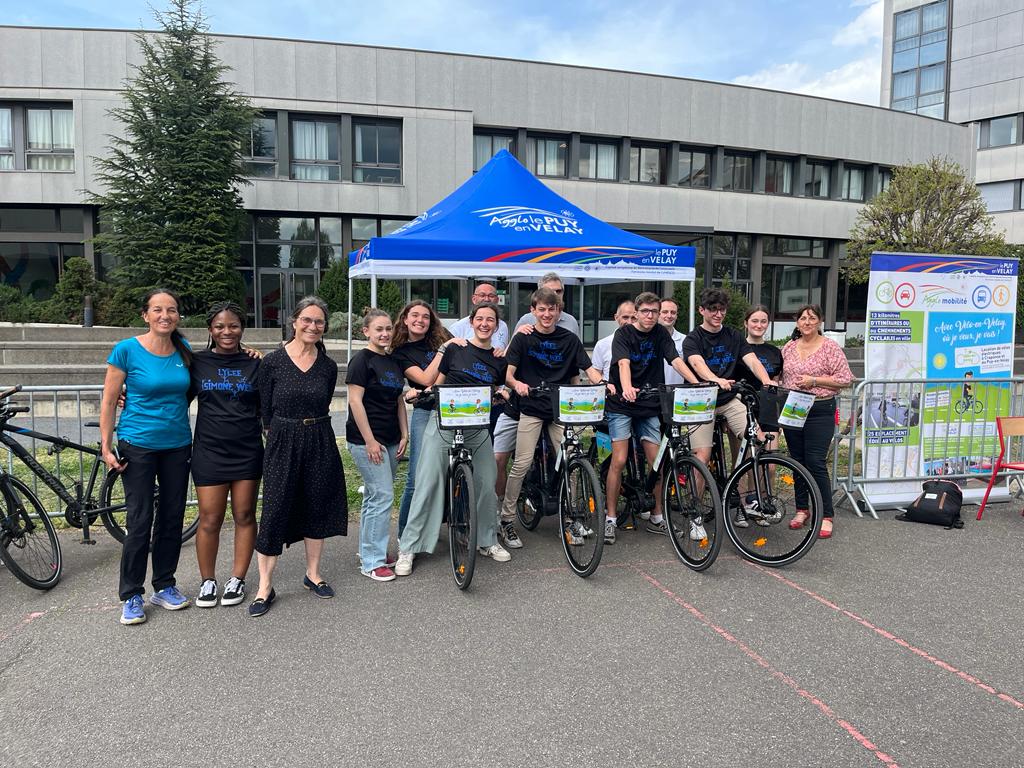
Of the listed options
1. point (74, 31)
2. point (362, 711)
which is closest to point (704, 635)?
point (362, 711)

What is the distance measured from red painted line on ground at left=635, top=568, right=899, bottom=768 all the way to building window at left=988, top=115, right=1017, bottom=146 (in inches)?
1734

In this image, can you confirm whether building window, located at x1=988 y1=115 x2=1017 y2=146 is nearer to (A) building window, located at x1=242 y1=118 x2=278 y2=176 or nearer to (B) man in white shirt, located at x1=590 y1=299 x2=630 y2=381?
(A) building window, located at x1=242 y1=118 x2=278 y2=176

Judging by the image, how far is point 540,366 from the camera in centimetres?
500

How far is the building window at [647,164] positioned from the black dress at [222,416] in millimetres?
25142

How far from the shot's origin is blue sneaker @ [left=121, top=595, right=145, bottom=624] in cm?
385

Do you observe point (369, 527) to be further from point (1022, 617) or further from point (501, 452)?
point (1022, 617)

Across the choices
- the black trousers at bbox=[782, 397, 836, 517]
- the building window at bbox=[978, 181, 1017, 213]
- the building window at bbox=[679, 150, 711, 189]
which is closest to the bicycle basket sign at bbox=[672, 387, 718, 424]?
the black trousers at bbox=[782, 397, 836, 517]

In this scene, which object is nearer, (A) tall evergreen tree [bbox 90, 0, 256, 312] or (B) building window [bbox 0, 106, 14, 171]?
(A) tall evergreen tree [bbox 90, 0, 256, 312]

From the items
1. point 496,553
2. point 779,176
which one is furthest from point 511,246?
point 779,176

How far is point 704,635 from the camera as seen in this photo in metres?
3.74

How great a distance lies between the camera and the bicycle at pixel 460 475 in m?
4.26

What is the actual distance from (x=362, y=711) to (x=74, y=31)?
26.7 m

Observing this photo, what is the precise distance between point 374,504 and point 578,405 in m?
1.51

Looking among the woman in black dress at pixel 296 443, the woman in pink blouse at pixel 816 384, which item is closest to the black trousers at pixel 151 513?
the woman in black dress at pixel 296 443
